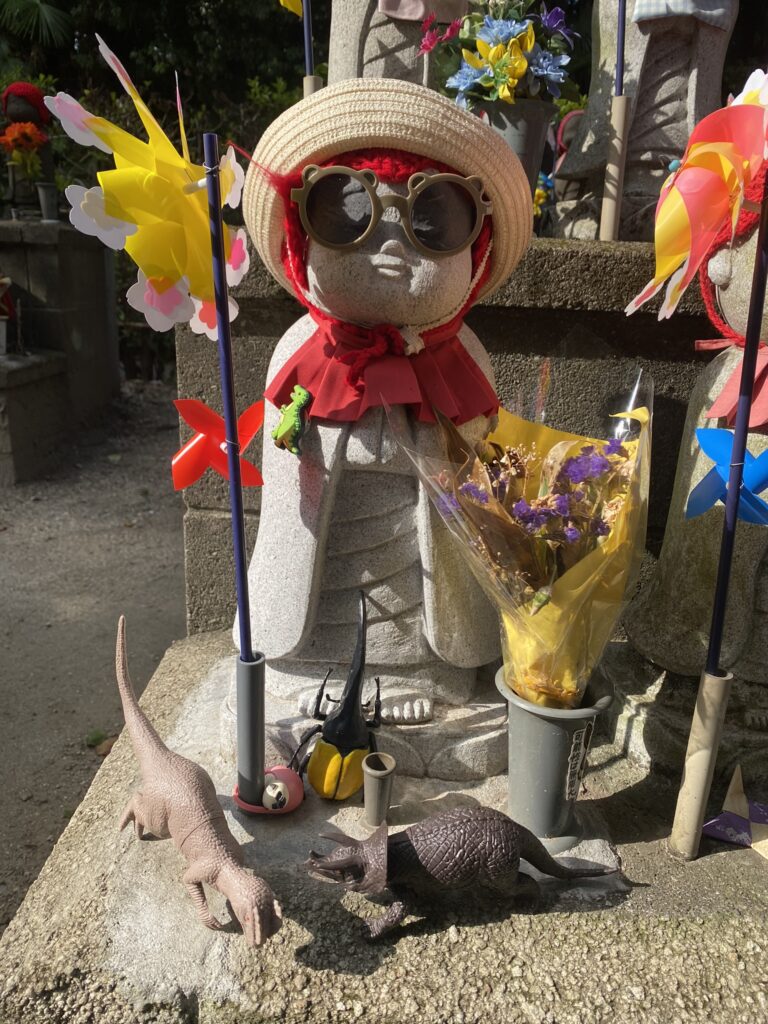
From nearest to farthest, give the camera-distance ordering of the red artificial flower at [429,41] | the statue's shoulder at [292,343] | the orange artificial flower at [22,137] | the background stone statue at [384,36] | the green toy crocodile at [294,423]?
the green toy crocodile at [294,423], the statue's shoulder at [292,343], the red artificial flower at [429,41], the background stone statue at [384,36], the orange artificial flower at [22,137]

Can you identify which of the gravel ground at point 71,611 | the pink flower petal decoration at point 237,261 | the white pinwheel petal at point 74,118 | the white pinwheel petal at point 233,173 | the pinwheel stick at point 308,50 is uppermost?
the pinwheel stick at point 308,50

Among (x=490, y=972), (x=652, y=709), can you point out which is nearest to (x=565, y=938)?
(x=490, y=972)

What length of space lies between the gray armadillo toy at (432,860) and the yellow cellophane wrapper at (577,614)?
0.98 feet

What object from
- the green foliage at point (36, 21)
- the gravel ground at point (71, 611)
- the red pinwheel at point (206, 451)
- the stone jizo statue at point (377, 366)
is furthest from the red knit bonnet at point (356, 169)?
the green foliage at point (36, 21)

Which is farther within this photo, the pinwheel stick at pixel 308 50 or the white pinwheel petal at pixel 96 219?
the pinwheel stick at pixel 308 50

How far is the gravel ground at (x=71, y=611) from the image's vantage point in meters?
2.75

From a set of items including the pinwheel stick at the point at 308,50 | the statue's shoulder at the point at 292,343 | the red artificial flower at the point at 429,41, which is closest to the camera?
the statue's shoulder at the point at 292,343

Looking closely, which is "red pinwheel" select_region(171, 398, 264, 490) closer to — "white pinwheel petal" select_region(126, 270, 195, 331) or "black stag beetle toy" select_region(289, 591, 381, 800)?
"white pinwheel petal" select_region(126, 270, 195, 331)

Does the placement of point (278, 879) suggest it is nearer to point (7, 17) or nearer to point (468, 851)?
point (468, 851)

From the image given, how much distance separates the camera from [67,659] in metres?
3.55

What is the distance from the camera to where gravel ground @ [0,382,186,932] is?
9.01ft

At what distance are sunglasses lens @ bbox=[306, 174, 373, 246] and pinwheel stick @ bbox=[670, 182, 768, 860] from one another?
750mm

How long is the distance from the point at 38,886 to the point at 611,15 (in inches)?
132

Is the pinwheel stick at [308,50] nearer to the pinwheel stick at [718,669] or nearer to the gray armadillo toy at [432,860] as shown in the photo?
the pinwheel stick at [718,669]
